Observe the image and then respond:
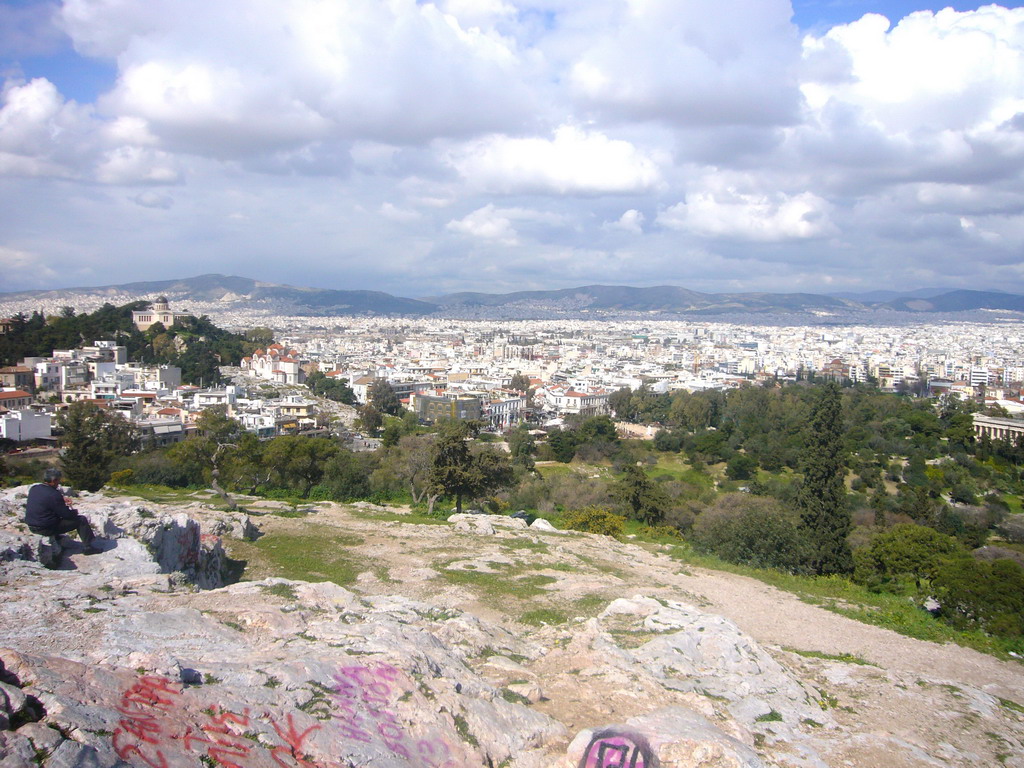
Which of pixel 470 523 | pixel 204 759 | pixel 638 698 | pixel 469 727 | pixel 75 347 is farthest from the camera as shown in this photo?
pixel 75 347

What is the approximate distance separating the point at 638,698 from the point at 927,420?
49220 mm

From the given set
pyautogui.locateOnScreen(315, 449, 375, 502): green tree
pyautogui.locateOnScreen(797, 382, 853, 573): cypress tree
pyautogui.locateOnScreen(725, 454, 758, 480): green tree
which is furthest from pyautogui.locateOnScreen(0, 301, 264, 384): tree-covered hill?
pyautogui.locateOnScreen(797, 382, 853, 573): cypress tree

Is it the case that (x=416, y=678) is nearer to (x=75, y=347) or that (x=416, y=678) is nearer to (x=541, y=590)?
(x=541, y=590)

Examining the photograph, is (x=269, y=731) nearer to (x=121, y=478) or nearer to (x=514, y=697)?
(x=514, y=697)

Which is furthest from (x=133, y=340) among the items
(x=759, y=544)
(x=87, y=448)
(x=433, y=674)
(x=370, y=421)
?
(x=433, y=674)

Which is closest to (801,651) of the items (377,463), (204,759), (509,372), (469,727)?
(469,727)

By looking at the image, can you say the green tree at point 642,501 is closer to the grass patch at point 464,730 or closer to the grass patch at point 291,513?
the grass patch at point 291,513

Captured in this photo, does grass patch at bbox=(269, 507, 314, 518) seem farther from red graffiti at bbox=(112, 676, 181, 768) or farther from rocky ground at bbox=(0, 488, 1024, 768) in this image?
red graffiti at bbox=(112, 676, 181, 768)

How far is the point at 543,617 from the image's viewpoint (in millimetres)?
8055

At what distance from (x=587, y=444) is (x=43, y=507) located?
38.3 metres

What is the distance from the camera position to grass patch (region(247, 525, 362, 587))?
9070mm

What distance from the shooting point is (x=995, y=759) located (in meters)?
5.35

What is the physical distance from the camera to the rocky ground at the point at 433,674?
392 cm

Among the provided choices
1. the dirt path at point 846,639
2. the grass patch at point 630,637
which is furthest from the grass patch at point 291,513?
the grass patch at point 630,637
